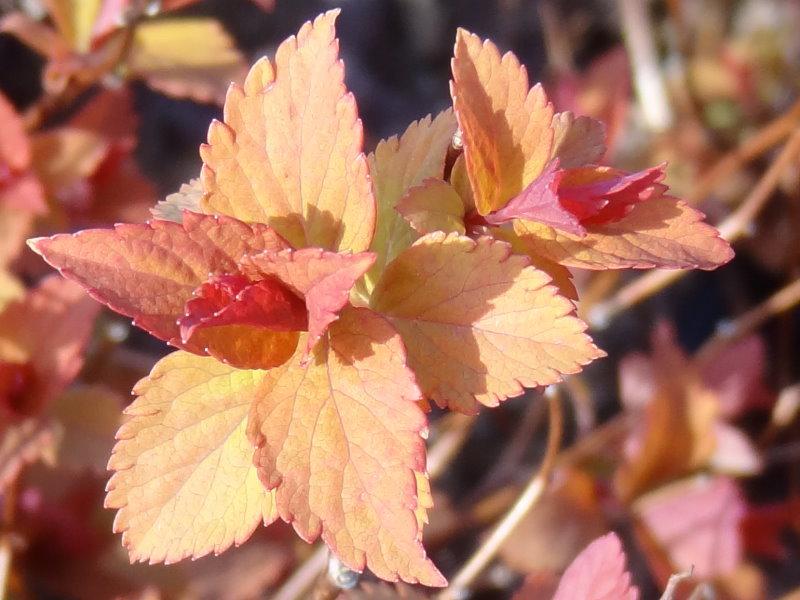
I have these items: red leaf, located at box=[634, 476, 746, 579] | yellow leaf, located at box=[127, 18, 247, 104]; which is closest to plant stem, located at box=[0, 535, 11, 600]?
yellow leaf, located at box=[127, 18, 247, 104]

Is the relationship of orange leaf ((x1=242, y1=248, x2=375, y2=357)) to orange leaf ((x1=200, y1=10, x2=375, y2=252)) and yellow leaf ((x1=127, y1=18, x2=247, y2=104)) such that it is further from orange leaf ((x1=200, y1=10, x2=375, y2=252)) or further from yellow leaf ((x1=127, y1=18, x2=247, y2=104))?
yellow leaf ((x1=127, y1=18, x2=247, y2=104))

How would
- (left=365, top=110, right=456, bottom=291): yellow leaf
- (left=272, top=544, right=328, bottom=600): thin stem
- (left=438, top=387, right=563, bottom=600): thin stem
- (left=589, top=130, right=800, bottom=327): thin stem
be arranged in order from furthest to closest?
(left=589, top=130, right=800, bottom=327): thin stem
(left=272, top=544, right=328, bottom=600): thin stem
(left=438, top=387, right=563, bottom=600): thin stem
(left=365, top=110, right=456, bottom=291): yellow leaf

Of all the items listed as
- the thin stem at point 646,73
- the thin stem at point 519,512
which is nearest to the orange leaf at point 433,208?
the thin stem at point 519,512

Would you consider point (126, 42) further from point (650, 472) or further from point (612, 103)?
point (650, 472)

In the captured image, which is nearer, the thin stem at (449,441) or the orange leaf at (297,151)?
the orange leaf at (297,151)

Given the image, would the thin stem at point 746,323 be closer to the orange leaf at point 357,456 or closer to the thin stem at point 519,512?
the thin stem at point 519,512

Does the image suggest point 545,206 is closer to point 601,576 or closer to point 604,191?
point 604,191
